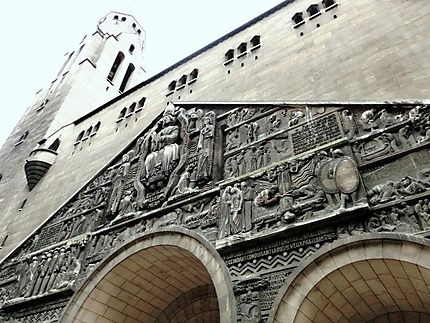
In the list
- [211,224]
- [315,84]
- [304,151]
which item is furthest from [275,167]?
[315,84]

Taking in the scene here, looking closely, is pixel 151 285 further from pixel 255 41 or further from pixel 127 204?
Answer: pixel 255 41

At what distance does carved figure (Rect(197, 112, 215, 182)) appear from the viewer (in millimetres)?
7827

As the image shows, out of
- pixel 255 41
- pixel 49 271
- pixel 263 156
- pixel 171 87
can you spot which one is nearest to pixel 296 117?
pixel 263 156

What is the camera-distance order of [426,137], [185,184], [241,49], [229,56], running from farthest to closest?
[229,56]
[241,49]
[185,184]
[426,137]

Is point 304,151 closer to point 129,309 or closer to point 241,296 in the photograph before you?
point 241,296

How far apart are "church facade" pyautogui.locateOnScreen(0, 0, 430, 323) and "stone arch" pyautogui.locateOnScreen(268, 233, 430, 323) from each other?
0.02 meters

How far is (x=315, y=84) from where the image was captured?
875cm

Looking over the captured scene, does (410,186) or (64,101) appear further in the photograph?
(64,101)

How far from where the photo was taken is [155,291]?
8.30m

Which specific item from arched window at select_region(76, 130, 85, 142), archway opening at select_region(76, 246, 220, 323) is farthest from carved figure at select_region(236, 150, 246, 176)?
arched window at select_region(76, 130, 85, 142)

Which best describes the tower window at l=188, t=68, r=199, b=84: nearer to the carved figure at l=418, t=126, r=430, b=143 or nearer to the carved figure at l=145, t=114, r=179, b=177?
the carved figure at l=145, t=114, r=179, b=177

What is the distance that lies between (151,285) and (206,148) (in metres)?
3.36

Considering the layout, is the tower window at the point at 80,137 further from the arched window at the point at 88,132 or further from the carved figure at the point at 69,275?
the carved figure at the point at 69,275

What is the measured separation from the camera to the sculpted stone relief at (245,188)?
17.5 ft
